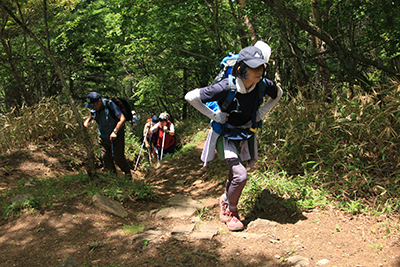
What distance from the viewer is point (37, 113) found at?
7320 mm

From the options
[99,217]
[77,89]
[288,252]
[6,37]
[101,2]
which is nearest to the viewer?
[288,252]

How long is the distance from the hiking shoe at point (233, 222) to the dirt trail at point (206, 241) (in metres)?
0.08

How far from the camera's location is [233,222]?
11.7ft

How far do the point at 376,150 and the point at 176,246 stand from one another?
3004mm

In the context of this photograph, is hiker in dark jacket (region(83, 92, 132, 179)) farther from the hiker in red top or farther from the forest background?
the hiker in red top

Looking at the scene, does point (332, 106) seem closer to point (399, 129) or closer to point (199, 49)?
point (399, 129)

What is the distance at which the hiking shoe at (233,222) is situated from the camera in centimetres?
349

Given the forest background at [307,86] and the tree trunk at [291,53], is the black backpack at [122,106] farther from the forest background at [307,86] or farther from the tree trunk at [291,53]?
the tree trunk at [291,53]

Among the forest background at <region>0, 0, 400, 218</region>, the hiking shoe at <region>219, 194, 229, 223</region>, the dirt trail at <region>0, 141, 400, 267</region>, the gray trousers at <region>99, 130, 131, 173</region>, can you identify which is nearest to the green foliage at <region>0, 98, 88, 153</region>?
the forest background at <region>0, 0, 400, 218</region>

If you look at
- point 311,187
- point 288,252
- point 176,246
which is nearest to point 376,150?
point 311,187

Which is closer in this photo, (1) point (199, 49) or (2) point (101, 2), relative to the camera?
(1) point (199, 49)

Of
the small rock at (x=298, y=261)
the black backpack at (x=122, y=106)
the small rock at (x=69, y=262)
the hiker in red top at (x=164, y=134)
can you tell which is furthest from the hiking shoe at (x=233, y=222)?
the hiker in red top at (x=164, y=134)

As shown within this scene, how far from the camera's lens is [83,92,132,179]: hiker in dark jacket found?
514 centimetres

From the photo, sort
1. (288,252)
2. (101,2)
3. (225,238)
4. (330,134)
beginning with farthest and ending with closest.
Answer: (101,2) < (330,134) < (225,238) < (288,252)
